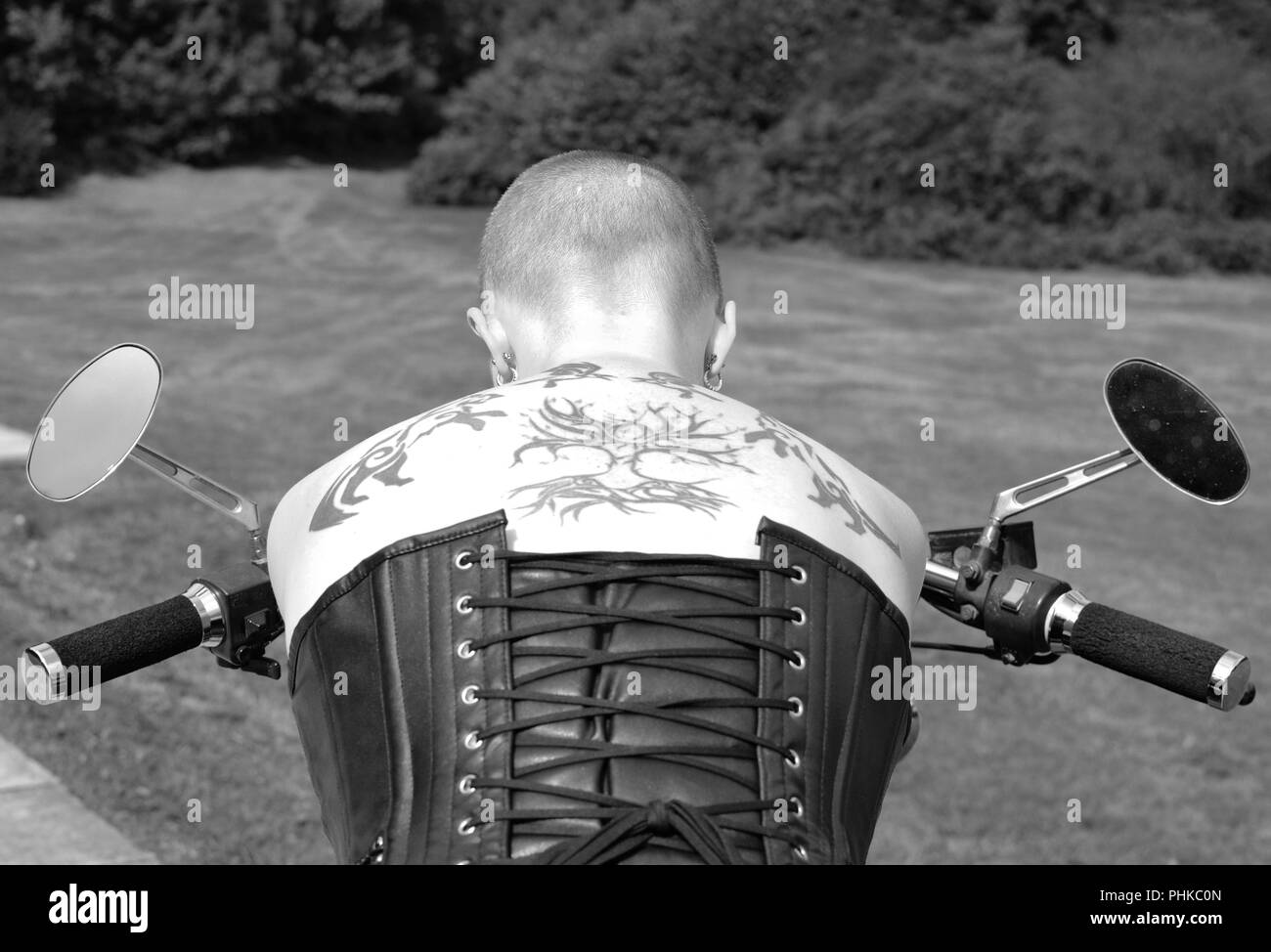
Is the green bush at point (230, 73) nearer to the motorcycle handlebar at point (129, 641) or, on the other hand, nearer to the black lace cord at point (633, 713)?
the motorcycle handlebar at point (129, 641)

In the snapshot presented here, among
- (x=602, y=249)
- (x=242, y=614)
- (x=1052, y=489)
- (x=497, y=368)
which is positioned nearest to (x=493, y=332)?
(x=497, y=368)

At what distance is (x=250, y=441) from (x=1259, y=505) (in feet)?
24.6

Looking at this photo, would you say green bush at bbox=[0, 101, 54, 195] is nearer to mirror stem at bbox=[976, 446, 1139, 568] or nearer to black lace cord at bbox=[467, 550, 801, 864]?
mirror stem at bbox=[976, 446, 1139, 568]

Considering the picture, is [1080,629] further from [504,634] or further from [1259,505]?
[1259,505]

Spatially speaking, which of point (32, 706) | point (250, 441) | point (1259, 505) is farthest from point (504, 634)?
point (1259, 505)

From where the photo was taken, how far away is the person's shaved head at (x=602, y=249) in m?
2.13

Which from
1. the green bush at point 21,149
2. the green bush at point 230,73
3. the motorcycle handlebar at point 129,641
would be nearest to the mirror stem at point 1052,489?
the motorcycle handlebar at point 129,641

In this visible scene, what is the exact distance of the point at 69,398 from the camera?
2.22 m

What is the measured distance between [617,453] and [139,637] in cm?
83

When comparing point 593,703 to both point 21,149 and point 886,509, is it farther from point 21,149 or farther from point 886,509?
point 21,149

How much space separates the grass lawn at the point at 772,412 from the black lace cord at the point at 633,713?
3.45 m

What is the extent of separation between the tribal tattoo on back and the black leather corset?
94 mm

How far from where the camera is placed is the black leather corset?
1.65 meters
